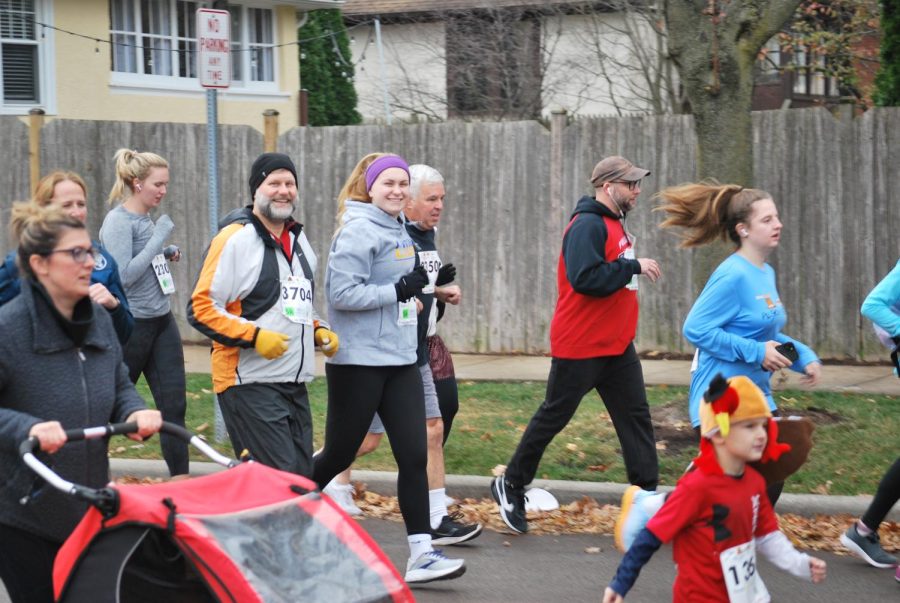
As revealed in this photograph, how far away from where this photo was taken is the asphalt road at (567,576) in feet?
19.9

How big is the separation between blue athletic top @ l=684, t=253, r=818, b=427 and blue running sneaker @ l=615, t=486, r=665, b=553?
4.16 feet

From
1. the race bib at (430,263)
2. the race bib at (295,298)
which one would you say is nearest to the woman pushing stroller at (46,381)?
the race bib at (295,298)

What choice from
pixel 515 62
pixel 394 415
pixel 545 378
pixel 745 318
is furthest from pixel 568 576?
pixel 515 62

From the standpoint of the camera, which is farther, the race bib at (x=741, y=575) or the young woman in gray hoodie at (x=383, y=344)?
the young woman in gray hoodie at (x=383, y=344)

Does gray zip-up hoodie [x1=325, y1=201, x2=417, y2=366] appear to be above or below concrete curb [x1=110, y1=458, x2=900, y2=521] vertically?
above

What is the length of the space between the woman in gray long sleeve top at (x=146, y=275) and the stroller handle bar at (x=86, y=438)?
3.48 meters

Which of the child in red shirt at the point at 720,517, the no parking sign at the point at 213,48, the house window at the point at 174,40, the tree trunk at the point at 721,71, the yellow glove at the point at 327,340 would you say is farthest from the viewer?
the house window at the point at 174,40

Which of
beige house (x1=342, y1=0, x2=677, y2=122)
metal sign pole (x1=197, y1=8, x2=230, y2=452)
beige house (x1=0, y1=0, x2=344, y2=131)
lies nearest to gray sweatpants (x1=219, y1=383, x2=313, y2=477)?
metal sign pole (x1=197, y1=8, x2=230, y2=452)

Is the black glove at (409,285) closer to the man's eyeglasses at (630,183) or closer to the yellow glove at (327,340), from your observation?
the yellow glove at (327,340)

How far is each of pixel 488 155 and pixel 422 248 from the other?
21.1 ft

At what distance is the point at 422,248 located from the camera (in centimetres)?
694

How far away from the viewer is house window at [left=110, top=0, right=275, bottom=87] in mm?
21516

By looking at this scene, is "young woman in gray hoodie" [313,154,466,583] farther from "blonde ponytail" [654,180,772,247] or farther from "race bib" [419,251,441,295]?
"blonde ponytail" [654,180,772,247]

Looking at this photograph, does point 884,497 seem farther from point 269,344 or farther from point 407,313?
point 269,344
